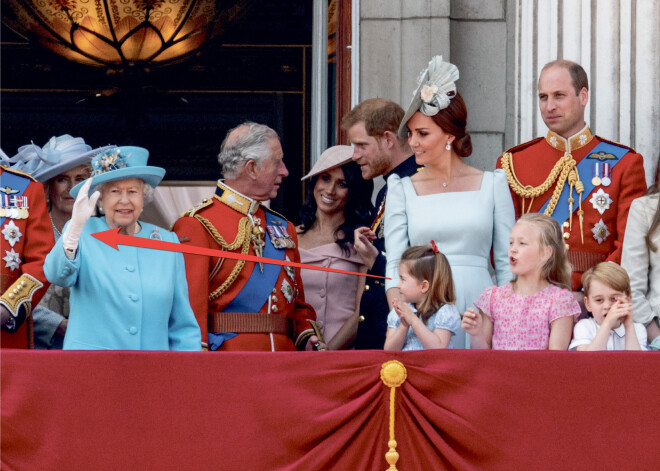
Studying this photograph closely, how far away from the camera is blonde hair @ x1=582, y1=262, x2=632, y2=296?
191 inches

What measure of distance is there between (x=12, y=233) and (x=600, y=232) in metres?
2.20

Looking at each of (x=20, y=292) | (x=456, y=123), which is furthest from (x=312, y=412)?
(x=456, y=123)

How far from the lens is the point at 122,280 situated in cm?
486

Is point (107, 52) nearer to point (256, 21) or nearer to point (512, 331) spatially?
point (256, 21)

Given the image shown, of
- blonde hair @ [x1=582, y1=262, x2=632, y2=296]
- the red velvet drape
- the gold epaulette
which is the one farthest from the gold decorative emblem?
the gold epaulette

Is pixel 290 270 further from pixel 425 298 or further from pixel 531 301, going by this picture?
pixel 531 301

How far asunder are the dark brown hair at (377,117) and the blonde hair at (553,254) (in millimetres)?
1113

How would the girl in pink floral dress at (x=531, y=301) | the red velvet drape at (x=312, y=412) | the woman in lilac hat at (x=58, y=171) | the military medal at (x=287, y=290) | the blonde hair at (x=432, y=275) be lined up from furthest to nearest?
the woman in lilac hat at (x=58, y=171), the military medal at (x=287, y=290), the blonde hair at (x=432, y=275), the girl in pink floral dress at (x=531, y=301), the red velvet drape at (x=312, y=412)

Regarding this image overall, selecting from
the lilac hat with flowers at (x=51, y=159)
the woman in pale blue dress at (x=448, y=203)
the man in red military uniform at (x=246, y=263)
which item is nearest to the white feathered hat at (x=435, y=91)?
the woman in pale blue dress at (x=448, y=203)

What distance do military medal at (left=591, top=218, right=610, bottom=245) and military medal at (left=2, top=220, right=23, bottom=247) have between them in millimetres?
2157

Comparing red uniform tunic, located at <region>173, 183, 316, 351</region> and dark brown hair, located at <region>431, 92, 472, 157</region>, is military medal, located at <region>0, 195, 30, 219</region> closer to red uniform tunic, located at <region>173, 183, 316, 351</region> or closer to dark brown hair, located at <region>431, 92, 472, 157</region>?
red uniform tunic, located at <region>173, 183, 316, 351</region>

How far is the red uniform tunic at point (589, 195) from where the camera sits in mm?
5371

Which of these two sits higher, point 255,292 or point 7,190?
point 7,190

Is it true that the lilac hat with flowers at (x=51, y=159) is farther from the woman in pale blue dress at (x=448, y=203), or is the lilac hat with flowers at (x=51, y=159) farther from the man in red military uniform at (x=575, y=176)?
the man in red military uniform at (x=575, y=176)
